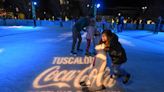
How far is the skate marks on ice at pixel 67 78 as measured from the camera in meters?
5.37

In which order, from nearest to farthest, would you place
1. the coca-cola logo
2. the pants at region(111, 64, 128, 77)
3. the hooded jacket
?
the hooded jacket → the coca-cola logo → the pants at region(111, 64, 128, 77)

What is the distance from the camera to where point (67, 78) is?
619 cm

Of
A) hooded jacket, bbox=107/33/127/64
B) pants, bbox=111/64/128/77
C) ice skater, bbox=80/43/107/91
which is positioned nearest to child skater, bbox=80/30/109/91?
ice skater, bbox=80/43/107/91

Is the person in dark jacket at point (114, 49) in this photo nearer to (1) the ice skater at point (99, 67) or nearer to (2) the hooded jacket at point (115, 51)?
(2) the hooded jacket at point (115, 51)

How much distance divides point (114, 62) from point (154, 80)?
131cm

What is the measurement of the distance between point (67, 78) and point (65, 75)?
0.29 meters

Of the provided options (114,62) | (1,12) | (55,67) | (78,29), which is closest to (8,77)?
(55,67)

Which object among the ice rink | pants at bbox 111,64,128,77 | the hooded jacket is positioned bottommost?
the ice rink

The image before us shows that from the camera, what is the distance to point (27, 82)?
5816 millimetres

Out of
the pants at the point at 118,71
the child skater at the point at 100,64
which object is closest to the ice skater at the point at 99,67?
the child skater at the point at 100,64

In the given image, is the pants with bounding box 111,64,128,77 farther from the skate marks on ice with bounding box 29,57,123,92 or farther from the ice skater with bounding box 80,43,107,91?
the ice skater with bounding box 80,43,107,91

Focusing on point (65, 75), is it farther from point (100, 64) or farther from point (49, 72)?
point (100, 64)

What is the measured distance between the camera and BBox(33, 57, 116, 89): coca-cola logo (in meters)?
5.67

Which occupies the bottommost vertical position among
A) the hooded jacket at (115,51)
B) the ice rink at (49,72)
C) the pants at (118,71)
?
the ice rink at (49,72)
